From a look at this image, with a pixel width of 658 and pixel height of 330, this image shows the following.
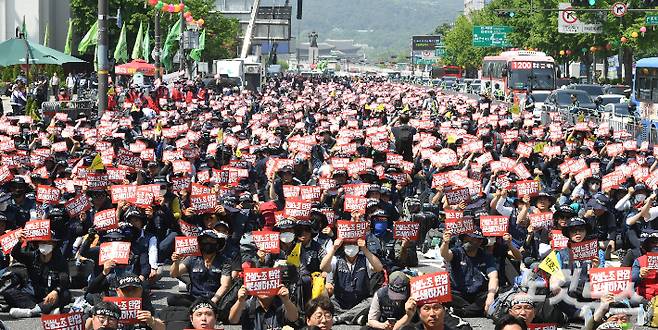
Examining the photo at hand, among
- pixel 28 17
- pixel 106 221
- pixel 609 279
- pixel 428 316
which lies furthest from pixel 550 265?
pixel 28 17

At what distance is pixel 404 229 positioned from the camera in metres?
14.3

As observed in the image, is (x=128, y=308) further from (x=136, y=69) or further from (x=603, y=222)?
(x=136, y=69)

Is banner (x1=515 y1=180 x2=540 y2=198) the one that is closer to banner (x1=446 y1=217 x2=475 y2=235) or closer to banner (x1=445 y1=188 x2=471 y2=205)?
banner (x1=445 y1=188 x2=471 y2=205)

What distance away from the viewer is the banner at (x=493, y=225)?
536 inches

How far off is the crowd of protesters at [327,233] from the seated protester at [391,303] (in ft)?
0.06

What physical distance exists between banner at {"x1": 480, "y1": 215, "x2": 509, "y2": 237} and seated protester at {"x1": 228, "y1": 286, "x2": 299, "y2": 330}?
11.9ft

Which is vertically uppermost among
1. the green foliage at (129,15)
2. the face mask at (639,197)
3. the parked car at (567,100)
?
the green foliage at (129,15)

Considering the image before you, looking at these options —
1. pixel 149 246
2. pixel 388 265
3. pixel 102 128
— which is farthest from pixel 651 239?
pixel 102 128

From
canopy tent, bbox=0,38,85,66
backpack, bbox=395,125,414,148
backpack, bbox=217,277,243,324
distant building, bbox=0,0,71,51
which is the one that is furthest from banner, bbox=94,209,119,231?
distant building, bbox=0,0,71,51

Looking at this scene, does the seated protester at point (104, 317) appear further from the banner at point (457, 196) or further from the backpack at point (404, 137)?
the backpack at point (404, 137)

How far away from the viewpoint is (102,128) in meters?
29.0

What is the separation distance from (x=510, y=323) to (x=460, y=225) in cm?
439

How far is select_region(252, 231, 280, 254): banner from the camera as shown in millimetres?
12492

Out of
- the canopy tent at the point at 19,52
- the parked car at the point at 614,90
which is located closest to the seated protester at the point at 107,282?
the canopy tent at the point at 19,52
